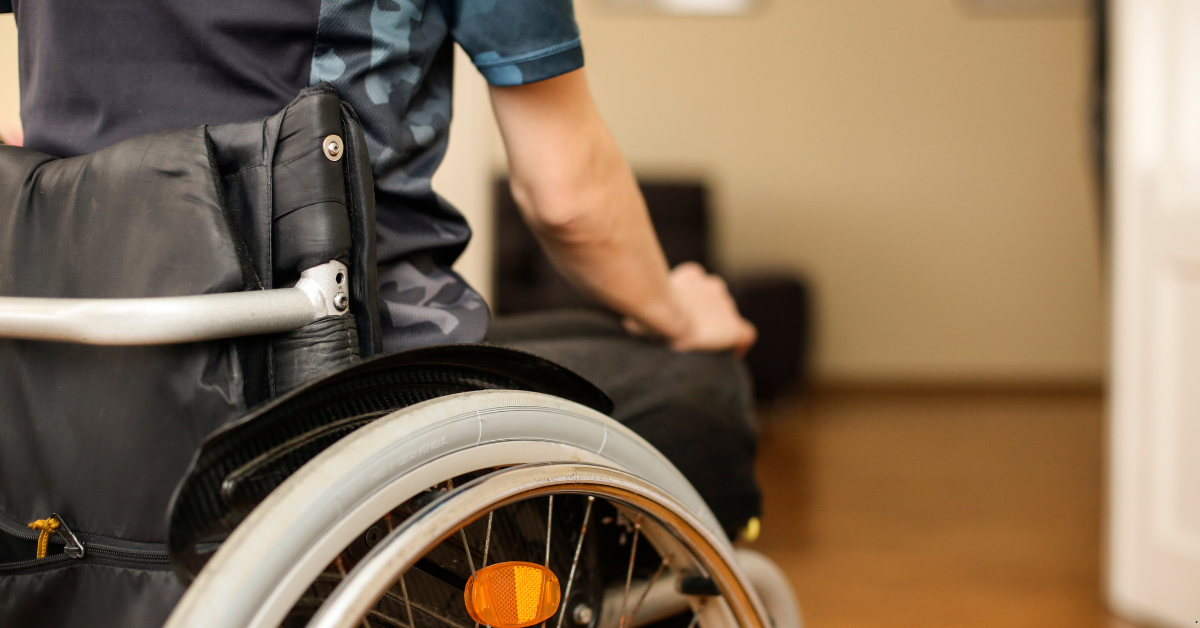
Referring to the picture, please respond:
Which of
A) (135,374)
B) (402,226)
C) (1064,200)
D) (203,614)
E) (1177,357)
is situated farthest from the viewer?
(1064,200)

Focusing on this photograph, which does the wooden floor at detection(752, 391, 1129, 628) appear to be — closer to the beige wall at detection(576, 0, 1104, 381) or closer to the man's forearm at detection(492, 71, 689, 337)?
the beige wall at detection(576, 0, 1104, 381)

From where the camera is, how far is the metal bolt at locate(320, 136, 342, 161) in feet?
1.64

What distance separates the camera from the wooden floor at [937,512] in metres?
1.68

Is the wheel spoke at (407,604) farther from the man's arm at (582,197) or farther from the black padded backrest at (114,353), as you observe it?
the man's arm at (582,197)

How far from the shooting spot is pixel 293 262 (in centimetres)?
51

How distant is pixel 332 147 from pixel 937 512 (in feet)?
7.01

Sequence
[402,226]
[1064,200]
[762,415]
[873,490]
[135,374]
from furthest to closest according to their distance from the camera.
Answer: [1064,200], [762,415], [873,490], [402,226], [135,374]

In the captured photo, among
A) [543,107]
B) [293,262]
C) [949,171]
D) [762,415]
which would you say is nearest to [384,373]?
[293,262]

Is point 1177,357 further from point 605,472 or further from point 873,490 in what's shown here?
point 605,472

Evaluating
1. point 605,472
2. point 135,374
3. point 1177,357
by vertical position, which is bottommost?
point 1177,357

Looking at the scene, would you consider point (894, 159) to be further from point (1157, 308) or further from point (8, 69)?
point (8, 69)

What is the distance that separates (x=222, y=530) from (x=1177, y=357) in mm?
1631

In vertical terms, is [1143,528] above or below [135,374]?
below

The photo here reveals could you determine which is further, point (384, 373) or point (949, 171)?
point (949, 171)
